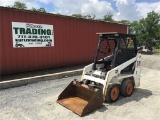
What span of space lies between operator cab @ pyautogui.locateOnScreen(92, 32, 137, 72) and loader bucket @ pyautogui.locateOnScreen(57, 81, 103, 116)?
1.05m

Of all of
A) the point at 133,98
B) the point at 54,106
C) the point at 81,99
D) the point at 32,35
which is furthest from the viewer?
the point at 32,35

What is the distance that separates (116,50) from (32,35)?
495 cm

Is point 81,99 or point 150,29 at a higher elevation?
point 150,29

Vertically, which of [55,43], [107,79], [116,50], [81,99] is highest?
→ [55,43]

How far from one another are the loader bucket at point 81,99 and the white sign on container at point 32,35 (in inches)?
168

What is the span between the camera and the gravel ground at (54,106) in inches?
211

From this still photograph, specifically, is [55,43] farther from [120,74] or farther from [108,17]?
[108,17]

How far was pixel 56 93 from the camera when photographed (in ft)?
23.8

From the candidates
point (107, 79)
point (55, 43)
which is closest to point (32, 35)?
point (55, 43)

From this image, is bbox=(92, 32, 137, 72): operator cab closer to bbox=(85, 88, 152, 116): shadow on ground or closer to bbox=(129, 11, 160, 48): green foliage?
bbox=(85, 88, 152, 116): shadow on ground

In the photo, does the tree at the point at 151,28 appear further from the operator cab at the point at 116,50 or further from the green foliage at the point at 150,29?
the operator cab at the point at 116,50

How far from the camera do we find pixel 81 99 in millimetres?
6309

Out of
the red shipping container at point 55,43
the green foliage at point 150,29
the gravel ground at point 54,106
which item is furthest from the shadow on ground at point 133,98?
the green foliage at point 150,29

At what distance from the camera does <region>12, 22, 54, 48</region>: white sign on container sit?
9.35 m
